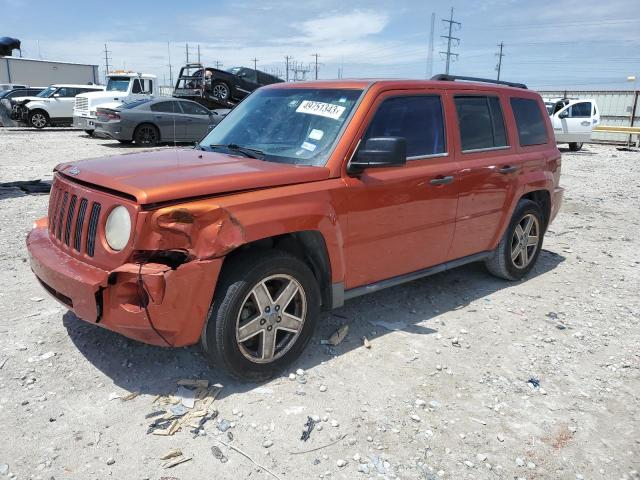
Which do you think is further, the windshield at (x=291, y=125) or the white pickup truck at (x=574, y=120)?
the white pickup truck at (x=574, y=120)

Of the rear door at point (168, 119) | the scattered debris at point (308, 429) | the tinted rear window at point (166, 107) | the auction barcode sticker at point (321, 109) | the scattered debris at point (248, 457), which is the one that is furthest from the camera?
the tinted rear window at point (166, 107)

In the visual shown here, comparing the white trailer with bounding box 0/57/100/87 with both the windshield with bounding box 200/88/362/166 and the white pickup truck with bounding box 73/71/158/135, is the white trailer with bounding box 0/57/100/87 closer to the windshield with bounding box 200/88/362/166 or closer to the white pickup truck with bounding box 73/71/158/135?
the white pickup truck with bounding box 73/71/158/135

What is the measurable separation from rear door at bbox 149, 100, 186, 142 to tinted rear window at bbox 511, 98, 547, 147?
12.0m

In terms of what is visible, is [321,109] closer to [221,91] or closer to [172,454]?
[172,454]

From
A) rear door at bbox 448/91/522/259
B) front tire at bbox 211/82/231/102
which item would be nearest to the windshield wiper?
rear door at bbox 448/91/522/259

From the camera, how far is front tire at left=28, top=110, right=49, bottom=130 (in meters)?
22.6

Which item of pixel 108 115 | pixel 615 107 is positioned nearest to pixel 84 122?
pixel 108 115

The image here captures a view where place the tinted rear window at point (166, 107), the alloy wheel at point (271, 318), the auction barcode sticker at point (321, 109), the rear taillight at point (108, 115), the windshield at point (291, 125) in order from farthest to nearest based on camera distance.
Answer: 1. the tinted rear window at point (166, 107)
2. the rear taillight at point (108, 115)
3. the auction barcode sticker at point (321, 109)
4. the windshield at point (291, 125)
5. the alloy wheel at point (271, 318)

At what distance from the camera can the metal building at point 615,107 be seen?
25922mm

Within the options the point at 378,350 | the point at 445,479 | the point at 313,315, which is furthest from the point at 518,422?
the point at 313,315

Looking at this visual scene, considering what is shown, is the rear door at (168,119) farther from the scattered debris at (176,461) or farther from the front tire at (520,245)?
the scattered debris at (176,461)

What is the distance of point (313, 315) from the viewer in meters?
3.51

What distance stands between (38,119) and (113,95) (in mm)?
5648

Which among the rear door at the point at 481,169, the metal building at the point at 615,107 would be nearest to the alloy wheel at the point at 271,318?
the rear door at the point at 481,169
